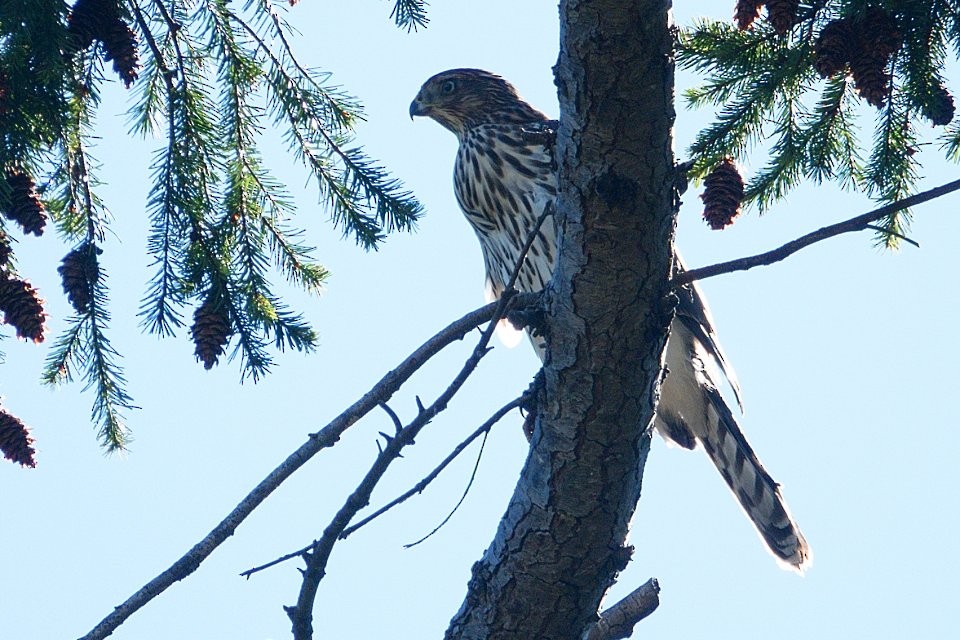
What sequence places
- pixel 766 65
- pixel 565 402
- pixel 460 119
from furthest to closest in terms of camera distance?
1. pixel 460 119
2. pixel 766 65
3. pixel 565 402

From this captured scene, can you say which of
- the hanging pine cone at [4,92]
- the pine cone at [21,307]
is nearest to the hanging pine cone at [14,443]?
the pine cone at [21,307]

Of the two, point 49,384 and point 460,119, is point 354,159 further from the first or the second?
point 460,119

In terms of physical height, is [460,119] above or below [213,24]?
above

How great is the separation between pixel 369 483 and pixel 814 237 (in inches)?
40.3

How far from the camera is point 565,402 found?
264cm

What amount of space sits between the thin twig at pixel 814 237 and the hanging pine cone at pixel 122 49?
5.43 feet

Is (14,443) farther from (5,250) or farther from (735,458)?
(735,458)

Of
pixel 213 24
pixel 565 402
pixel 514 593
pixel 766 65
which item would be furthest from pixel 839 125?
pixel 213 24

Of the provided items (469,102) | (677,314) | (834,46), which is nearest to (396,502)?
(834,46)

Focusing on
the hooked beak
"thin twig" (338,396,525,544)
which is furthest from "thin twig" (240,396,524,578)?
the hooked beak

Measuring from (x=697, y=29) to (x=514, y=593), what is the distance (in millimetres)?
1566

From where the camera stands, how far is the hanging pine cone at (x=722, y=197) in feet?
10.3

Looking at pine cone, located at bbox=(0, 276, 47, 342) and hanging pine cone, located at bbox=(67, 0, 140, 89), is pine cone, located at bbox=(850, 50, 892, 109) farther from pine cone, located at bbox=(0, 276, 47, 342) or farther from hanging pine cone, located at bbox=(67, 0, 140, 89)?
pine cone, located at bbox=(0, 276, 47, 342)

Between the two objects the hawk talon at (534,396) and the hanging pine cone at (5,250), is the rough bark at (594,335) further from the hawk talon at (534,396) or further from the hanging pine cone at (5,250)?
the hanging pine cone at (5,250)
